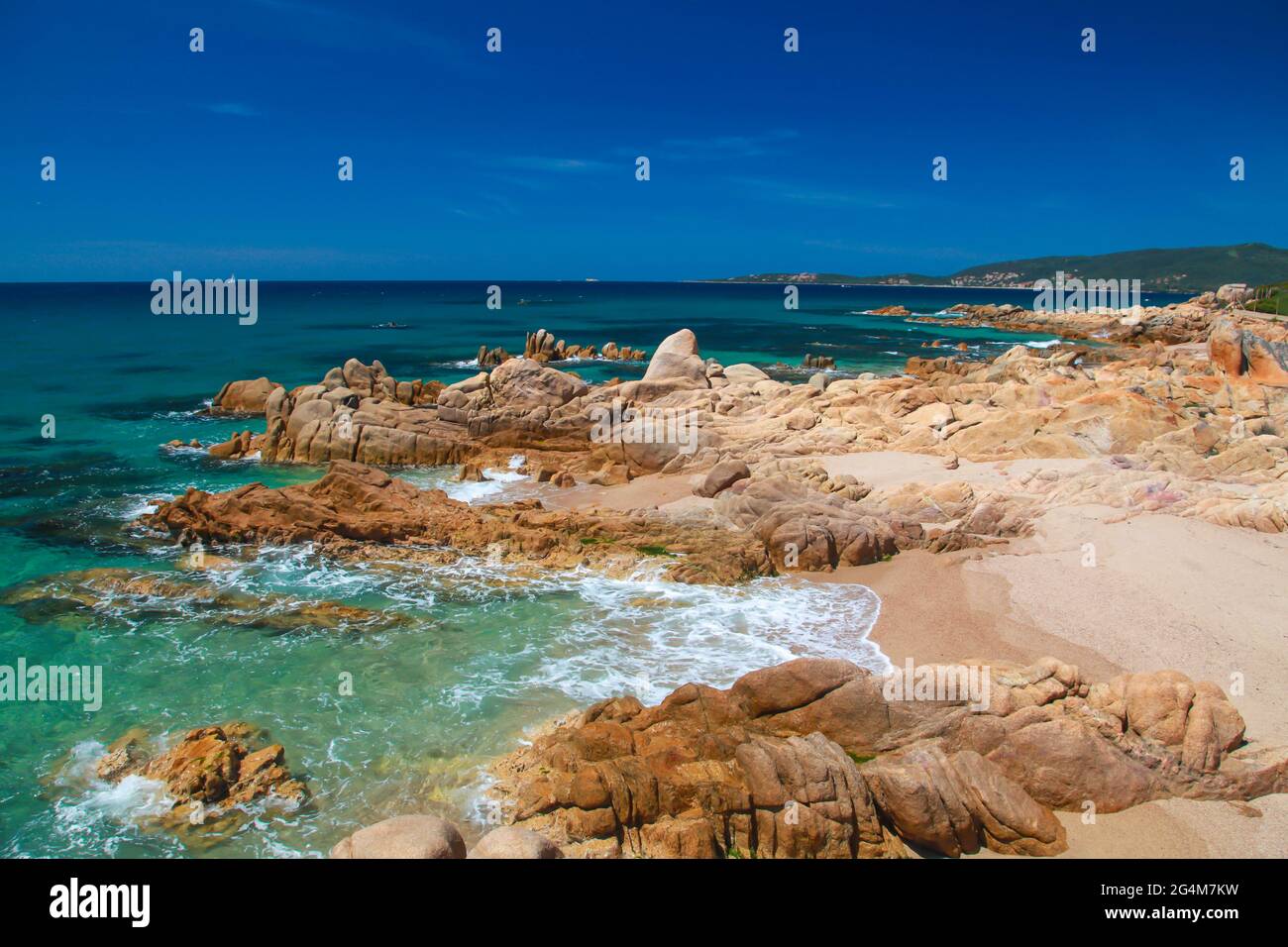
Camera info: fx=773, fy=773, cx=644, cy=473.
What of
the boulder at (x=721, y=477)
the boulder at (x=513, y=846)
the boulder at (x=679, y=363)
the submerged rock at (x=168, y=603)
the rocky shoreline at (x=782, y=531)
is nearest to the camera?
the boulder at (x=513, y=846)

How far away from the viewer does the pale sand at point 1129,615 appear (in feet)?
25.2

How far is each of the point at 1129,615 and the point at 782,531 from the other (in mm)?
5970

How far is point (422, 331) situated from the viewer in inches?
2793

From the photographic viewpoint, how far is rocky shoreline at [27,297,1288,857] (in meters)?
7.48

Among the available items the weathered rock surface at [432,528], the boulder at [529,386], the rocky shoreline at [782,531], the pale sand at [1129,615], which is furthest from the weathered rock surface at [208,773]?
the boulder at [529,386]

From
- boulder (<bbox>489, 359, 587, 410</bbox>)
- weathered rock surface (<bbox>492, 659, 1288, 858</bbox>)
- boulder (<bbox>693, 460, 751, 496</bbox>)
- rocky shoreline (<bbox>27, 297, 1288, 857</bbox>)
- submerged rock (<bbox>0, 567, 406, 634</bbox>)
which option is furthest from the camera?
boulder (<bbox>489, 359, 587, 410</bbox>)

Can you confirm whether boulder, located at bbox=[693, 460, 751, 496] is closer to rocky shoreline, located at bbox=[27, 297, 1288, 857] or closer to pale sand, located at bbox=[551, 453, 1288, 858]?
rocky shoreline, located at bbox=[27, 297, 1288, 857]

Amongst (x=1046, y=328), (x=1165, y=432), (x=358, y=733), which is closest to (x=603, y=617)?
(x=358, y=733)

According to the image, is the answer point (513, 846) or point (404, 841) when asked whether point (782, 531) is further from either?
point (404, 841)

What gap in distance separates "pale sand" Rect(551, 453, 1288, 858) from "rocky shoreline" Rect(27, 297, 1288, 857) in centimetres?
37

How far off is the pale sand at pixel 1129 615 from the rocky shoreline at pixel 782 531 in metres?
0.37

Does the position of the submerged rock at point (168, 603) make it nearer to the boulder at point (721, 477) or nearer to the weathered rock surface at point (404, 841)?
the weathered rock surface at point (404, 841)

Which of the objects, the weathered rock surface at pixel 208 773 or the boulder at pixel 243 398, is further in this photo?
the boulder at pixel 243 398

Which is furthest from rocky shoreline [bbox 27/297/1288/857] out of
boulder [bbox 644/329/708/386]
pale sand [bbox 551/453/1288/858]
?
pale sand [bbox 551/453/1288/858]
